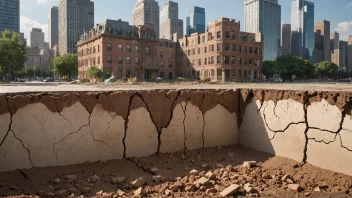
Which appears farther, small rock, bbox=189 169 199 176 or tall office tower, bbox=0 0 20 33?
tall office tower, bbox=0 0 20 33

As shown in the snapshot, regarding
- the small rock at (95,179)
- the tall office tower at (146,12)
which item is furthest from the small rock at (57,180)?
the tall office tower at (146,12)

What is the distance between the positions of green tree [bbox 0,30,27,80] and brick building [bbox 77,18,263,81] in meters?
12.1

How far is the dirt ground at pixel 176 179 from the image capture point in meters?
5.00

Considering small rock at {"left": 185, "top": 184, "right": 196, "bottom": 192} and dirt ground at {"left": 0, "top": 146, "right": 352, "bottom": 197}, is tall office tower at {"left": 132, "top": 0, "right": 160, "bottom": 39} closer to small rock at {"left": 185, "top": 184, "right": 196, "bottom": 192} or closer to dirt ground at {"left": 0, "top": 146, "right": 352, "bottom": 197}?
dirt ground at {"left": 0, "top": 146, "right": 352, "bottom": 197}

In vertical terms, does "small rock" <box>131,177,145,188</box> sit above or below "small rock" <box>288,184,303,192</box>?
above

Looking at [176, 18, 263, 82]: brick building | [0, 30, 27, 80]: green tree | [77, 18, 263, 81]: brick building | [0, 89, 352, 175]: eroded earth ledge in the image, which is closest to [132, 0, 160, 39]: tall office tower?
[176, 18, 263, 82]: brick building

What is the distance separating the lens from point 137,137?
6875mm

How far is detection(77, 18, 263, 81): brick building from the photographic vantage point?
48.0 m

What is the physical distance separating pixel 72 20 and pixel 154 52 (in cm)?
14243

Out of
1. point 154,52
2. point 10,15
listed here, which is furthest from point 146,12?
point 154,52

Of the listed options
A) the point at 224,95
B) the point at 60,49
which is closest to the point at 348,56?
the point at 60,49

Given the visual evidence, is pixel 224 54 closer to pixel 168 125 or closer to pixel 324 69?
pixel 168 125

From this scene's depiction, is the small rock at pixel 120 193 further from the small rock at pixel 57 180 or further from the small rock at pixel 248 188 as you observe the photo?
the small rock at pixel 248 188

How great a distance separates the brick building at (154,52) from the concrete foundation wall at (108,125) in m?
40.5
